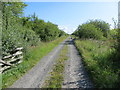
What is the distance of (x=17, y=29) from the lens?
32.4 ft

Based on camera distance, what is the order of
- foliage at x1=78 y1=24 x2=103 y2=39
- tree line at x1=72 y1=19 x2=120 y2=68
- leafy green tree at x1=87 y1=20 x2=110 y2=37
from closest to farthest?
tree line at x1=72 y1=19 x2=120 y2=68, foliage at x1=78 y1=24 x2=103 y2=39, leafy green tree at x1=87 y1=20 x2=110 y2=37

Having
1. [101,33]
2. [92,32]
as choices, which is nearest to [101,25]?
[101,33]

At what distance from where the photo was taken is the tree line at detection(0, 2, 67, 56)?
6734mm

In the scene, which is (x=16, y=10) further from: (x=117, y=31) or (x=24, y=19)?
(x=117, y=31)

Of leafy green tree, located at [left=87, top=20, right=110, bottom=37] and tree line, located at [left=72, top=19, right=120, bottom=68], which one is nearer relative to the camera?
tree line, located at [left=72, top=19, right=120, bottom=68]

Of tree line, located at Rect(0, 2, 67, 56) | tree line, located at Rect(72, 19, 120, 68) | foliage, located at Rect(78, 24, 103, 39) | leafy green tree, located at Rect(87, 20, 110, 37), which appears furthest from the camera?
leafy green tree, located at Rect(87, 20, 110, 37)

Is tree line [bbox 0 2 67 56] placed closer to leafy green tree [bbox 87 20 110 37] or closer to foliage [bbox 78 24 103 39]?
foliage [bbox 78 24 103 39]

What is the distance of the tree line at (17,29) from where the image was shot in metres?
6.73

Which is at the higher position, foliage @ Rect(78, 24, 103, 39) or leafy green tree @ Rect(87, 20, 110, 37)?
leafy green tree @ Rect(87, 20, 110, 37)

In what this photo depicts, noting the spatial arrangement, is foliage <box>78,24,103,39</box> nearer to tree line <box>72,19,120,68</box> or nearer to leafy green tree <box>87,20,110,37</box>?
tree line <box>72,19,120,68</box>

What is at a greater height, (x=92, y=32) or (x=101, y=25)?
(x=101, y=25)

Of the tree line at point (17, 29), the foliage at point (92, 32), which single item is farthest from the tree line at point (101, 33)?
the tree line at point (17, 29)

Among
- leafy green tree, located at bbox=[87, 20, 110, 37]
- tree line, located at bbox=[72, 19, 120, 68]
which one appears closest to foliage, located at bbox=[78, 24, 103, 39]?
tree line, located at bbox=[72, 19, 120, 68]

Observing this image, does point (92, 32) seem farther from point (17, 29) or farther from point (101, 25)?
point (17, 29)
